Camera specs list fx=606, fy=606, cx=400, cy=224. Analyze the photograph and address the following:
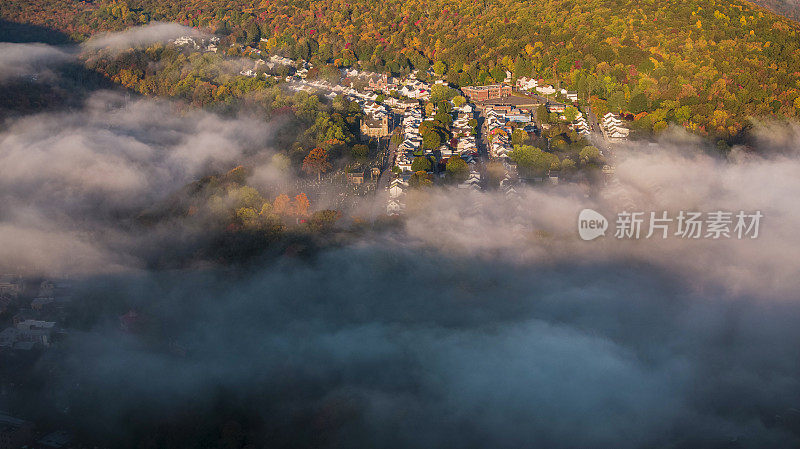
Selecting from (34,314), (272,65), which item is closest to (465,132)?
(272,65)

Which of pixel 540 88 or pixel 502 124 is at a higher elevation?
pixel 540 88

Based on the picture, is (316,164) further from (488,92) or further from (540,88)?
(540,88)

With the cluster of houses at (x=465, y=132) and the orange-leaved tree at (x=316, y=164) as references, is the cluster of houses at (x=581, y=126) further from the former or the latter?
the orange-leaved tree at (x=316, y=164)

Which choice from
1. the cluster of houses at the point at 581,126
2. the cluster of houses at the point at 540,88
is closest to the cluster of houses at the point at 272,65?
the cluster of houses at the point at 540,88

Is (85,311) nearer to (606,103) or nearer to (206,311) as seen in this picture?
(206,311)

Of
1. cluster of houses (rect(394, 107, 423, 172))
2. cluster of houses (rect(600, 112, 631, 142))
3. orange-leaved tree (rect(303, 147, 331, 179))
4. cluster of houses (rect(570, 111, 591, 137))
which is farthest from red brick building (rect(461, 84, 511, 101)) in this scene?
orange-leaved tree (rect(303, 147, 331, 179))

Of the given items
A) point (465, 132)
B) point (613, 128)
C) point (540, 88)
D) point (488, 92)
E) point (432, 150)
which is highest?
point (540, 88)

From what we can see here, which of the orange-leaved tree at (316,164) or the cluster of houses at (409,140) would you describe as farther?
the cluster of houses at (409,140)
